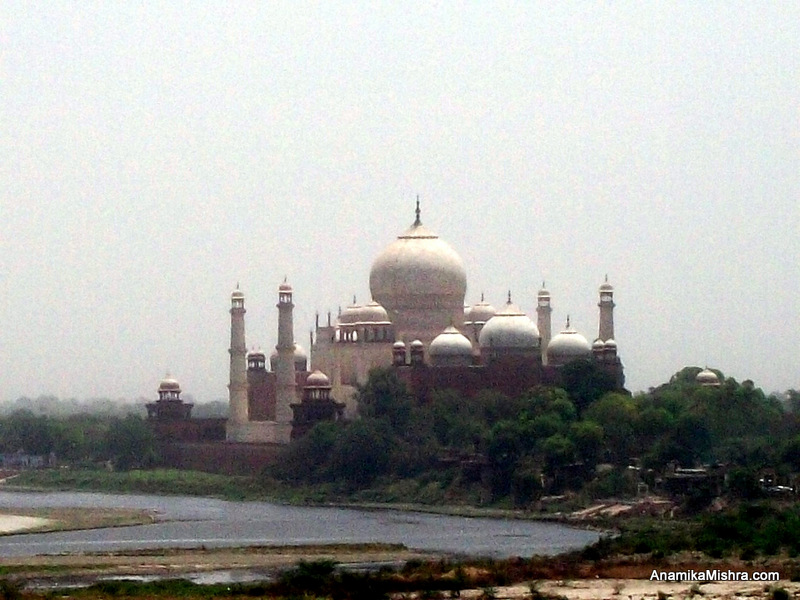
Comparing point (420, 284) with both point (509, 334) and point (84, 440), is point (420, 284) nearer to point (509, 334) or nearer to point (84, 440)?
point (509, 334)

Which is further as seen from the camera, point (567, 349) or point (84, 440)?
point (84, 440)

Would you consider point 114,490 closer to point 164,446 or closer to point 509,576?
point 164,446

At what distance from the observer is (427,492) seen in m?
86.8

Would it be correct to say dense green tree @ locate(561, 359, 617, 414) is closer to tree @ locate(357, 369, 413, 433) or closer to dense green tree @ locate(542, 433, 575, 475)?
tree @ locate(357, 369, 413, 433)

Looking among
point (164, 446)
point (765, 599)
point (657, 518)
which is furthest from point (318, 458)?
point (765, 599)

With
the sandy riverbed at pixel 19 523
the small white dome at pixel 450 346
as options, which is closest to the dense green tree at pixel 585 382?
the small white dome at pixel 450 346

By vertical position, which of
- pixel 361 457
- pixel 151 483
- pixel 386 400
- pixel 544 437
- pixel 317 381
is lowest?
pixel 151 483

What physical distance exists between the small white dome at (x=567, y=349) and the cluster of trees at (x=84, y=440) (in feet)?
51.8

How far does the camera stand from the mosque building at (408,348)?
99.5 m

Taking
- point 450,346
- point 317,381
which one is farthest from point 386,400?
point 450,346

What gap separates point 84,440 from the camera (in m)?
111

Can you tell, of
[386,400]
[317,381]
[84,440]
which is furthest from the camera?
[84,440]

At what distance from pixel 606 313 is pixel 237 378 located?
46.2 feet

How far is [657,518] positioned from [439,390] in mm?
25017
